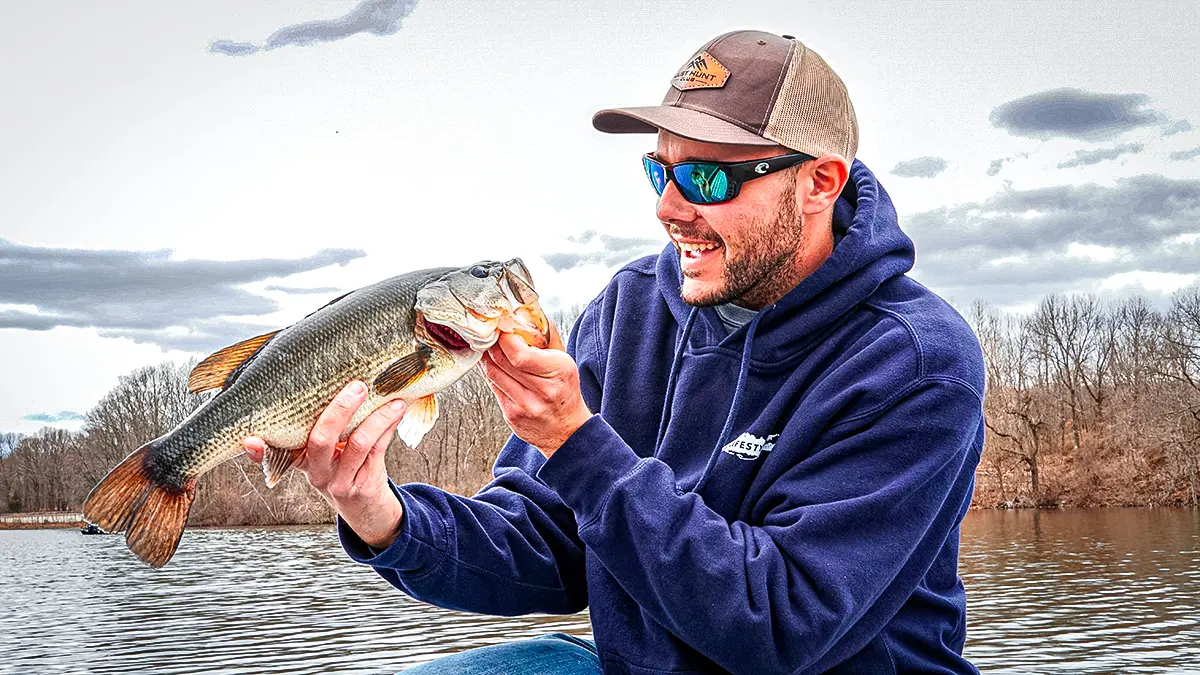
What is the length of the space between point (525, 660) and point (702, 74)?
1948 mm

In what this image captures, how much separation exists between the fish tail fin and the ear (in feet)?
6.86

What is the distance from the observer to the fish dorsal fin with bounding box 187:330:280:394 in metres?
3.38

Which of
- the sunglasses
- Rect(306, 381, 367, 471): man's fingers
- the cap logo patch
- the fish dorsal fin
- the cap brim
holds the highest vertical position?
the cap logo patch

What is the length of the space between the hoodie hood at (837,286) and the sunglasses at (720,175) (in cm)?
30

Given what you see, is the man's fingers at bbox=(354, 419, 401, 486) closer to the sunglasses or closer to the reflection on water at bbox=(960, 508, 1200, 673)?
the sunglasses

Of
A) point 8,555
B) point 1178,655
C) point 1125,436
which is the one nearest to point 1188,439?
point 1125,436

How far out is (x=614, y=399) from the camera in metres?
3.82

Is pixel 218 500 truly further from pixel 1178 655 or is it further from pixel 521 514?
pixel 521 514

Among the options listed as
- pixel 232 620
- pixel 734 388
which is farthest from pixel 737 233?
pixel 232 620

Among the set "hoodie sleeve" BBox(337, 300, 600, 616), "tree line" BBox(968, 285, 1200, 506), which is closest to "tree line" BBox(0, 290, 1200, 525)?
"tree line" BBox(968, 285, 1200, 506)

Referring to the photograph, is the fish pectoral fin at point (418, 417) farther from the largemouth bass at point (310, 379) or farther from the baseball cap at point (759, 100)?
the baseball cap at point (759, 100)

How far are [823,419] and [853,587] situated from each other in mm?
485

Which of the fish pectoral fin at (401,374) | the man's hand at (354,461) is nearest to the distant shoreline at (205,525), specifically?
the man's hand at (354,461)

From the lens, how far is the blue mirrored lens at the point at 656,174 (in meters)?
3.65
